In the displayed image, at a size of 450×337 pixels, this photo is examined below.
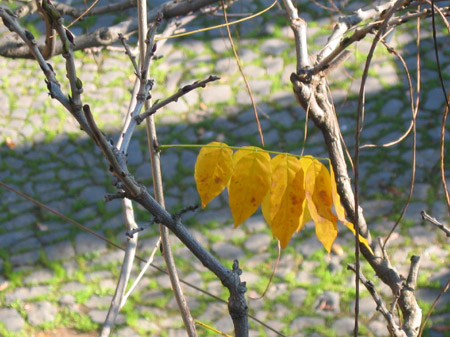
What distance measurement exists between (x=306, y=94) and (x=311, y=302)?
257cm

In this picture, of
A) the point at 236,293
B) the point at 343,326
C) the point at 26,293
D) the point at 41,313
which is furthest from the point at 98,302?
the point at 236,293

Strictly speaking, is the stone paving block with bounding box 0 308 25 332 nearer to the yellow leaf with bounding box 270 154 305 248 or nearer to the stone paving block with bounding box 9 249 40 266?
the stone paving block with bounding box 9 249 40 266

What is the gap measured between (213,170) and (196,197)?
10.9 feet

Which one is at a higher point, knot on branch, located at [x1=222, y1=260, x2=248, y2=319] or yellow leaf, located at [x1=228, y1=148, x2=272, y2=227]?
yellow leaf, located at [x1=228, y1=148, x2=272, y2=227]

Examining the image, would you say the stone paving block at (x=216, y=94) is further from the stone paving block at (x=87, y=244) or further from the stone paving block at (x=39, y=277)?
the stone paving block at (x=39, y=277)

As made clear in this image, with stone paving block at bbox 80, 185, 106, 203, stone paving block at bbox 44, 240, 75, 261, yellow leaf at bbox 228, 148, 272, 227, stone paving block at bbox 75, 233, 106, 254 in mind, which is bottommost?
yellow leaf at bbox 228, 148, 272, 227

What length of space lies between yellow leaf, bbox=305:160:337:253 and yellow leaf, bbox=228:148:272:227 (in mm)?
84

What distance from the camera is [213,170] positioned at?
1.21m

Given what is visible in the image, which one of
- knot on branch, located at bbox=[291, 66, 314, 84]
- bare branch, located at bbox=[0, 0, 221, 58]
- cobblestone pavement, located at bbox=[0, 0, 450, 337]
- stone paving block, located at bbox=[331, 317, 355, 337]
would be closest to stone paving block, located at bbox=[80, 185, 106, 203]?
cobblestone pavement, located at bbox=[0, 0, 450, 337]

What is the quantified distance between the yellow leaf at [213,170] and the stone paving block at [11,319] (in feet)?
9.04

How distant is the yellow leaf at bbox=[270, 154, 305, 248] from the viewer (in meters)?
1.17

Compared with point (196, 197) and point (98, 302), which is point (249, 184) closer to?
point (98, 302)

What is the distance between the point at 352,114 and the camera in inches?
197

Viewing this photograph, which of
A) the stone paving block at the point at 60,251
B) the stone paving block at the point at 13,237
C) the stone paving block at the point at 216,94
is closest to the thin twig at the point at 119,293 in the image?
the stone paving block at the point at 60,251
